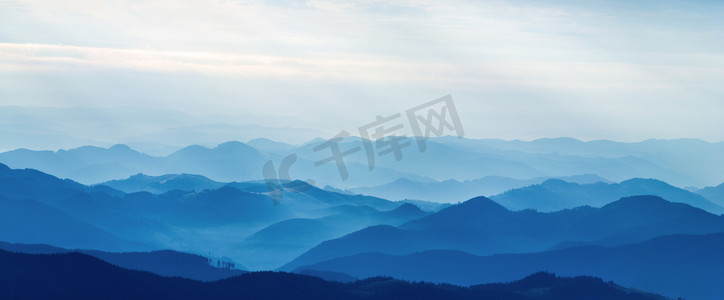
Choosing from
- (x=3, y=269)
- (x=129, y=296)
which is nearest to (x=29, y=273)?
(x=3, y=269)

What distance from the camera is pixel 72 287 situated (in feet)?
649

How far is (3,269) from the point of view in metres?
198

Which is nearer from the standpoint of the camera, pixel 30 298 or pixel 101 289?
pixel 30 298

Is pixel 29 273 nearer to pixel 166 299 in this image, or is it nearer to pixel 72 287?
pixel 72 287

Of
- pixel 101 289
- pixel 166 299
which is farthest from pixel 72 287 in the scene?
pixel 166 299

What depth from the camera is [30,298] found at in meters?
187

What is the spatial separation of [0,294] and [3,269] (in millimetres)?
13561

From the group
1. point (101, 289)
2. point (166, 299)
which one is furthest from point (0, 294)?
point (166, 299)

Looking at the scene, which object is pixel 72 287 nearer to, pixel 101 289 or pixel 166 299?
pixel 101 289

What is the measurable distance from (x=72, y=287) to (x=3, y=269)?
1670cm

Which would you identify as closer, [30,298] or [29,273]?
[30,298]

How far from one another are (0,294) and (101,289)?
22304 mm

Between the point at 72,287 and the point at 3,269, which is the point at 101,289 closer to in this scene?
the point at 72,287

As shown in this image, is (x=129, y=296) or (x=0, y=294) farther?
(x=129, y=296)
